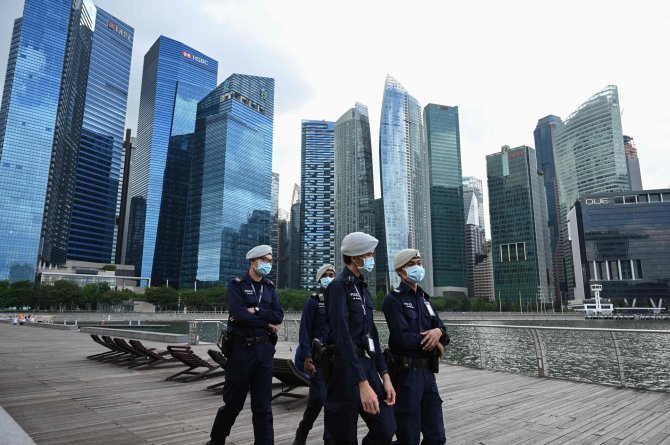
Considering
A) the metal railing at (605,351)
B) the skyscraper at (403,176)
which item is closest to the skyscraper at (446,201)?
the skyscraper at (403,176)

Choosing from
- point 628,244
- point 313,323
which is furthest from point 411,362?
point 628,244

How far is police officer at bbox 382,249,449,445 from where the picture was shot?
3.31 metres

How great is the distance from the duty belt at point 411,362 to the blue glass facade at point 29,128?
497 ft

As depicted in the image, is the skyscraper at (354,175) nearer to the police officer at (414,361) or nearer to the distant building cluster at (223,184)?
A: the distant building cluster at (223,184)

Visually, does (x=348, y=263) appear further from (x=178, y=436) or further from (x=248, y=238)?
(x=248, y=238)

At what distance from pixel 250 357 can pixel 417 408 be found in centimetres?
173

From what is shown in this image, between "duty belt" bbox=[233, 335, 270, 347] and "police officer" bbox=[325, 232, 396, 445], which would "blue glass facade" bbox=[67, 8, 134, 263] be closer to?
"duty belt" bbox=[233, 335, 270, 347]

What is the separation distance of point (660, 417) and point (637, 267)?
152 metres

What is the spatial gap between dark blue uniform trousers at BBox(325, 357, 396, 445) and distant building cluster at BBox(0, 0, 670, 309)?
149 m

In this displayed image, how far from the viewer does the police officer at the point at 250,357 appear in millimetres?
3938

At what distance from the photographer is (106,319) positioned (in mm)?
76750

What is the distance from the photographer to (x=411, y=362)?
344 cm

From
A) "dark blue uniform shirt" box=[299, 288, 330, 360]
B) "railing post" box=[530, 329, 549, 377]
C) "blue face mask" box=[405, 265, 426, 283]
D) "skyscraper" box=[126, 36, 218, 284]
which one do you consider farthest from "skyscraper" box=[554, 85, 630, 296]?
"blue face mask" box=[405, 265, 426, 283]

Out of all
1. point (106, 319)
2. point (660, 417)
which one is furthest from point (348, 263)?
point (106, 319)
